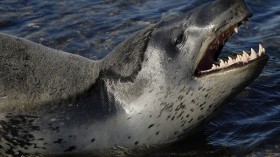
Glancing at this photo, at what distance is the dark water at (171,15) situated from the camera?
590 centimetres

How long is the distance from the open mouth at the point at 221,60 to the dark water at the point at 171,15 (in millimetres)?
864

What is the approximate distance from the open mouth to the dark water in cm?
86

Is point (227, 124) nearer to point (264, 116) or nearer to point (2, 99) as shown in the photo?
point (264, 116)

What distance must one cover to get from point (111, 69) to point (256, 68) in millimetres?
1387

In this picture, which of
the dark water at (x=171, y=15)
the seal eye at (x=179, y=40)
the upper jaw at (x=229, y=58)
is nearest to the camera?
the upper jaw at (x=229, y=58)

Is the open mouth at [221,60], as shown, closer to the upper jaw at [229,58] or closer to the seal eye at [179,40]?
the upper jaw at [229,58]

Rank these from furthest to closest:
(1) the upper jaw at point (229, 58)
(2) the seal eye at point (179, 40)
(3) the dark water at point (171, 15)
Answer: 1. (3) the dark water at point (171, 15)
2. (2) the seal eye at point (179, 40)
3. (1) the upper jaw at point (229, 58)

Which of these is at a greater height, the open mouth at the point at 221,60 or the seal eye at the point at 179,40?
the seal eye at the point at 179,40

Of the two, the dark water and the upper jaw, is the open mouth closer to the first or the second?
the upper jaw

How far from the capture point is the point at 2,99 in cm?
556

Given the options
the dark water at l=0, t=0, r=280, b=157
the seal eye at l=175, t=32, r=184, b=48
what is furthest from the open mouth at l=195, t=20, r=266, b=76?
the dark water at l=0, t=0, r=280, b=157

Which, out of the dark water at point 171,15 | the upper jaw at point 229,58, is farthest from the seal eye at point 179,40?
the dark water at point 171,15

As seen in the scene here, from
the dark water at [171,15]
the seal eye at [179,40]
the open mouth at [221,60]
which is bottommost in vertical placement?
the dark water at [171,15]

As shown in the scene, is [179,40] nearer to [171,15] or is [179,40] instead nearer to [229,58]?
[229,58]
